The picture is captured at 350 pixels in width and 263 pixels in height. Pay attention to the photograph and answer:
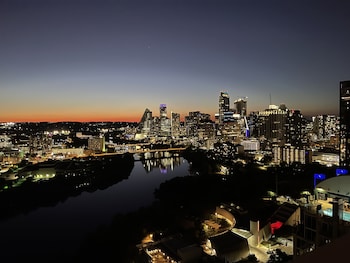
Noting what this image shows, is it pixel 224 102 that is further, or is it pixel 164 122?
pixel 164 122

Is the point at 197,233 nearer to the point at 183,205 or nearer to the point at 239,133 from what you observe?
the point at 183,205

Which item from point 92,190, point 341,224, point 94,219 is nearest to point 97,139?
point 92,190

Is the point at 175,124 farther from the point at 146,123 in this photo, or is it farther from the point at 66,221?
the point at 66,221

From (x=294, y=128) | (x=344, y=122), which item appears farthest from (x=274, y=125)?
(x=344, y=122)

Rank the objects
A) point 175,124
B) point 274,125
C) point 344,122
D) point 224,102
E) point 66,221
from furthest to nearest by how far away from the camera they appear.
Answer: point 175,124 < point 224,102 < point 274,125 < point 344,122 < point 66,221

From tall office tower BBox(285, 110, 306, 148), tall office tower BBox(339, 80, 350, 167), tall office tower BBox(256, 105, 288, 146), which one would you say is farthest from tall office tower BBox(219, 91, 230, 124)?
tall office tower BBox(339, 80, 350, 167)

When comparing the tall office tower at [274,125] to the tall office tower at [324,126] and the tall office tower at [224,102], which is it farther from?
the tall office tower at [224,102]
